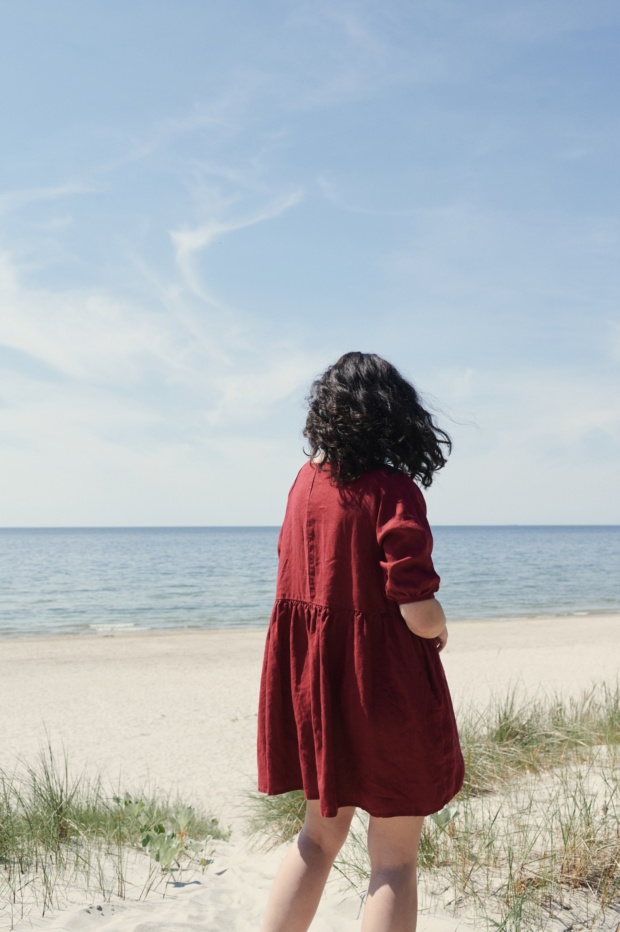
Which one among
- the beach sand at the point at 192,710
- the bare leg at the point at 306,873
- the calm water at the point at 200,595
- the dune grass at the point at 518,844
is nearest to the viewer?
the bare leg at the point at 306,873

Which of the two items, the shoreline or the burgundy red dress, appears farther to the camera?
the shoreline

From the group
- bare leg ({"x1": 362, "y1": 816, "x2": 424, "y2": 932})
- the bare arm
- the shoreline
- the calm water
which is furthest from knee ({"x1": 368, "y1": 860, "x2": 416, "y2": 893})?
the calm water

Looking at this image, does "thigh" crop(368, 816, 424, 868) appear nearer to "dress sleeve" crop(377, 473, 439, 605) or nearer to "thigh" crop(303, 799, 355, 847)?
"thigh" crop(303, 799, 355, 847)

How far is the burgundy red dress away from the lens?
1882mm

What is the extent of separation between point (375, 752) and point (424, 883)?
1252 millimetres

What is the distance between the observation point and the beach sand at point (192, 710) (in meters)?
2.76

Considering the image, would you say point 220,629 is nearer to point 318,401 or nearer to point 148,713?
point 148,713

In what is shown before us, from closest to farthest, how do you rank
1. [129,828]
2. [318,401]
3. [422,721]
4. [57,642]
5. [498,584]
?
[422,721] < [318,401] < [129,828] < [57,642] < [498,584]

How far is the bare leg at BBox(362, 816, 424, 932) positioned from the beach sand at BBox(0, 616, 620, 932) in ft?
2.27

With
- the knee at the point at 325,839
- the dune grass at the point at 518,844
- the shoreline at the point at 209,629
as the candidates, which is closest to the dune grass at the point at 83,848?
the dune grass at the point at 518,844

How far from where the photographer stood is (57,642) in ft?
52.5

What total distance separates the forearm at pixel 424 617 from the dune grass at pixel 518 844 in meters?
1.04

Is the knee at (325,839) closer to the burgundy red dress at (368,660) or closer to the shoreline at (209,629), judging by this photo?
the burgundy red dress at (368,660)

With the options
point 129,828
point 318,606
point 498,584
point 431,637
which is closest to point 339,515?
point 318,606
